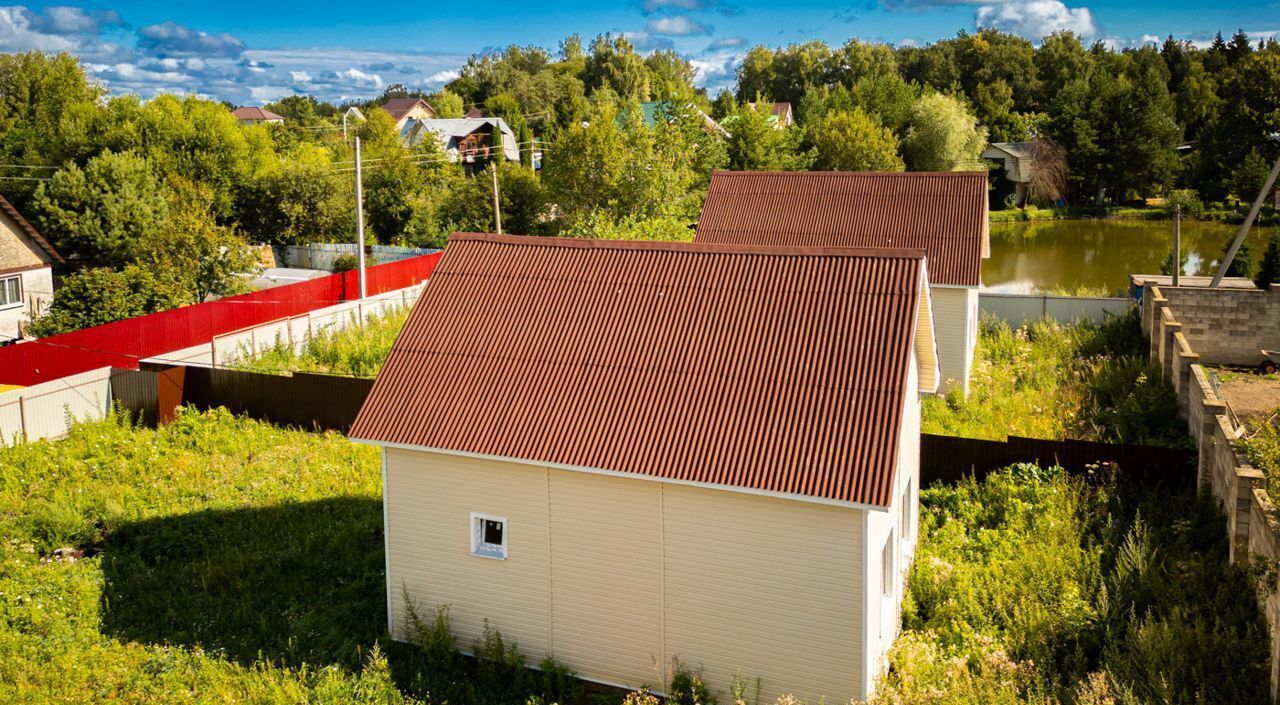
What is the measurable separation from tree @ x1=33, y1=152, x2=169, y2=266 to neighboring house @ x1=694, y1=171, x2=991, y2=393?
971 inches

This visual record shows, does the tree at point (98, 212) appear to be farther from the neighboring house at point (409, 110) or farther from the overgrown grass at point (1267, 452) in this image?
the neighboring house at point (409, 110)

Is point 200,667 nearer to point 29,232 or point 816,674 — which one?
point 816,674

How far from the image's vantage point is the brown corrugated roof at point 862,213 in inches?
891

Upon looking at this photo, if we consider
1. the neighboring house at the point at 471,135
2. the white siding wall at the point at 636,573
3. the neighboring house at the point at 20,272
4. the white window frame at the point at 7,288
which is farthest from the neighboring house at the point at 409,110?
the white siding wall at the point at 636,573

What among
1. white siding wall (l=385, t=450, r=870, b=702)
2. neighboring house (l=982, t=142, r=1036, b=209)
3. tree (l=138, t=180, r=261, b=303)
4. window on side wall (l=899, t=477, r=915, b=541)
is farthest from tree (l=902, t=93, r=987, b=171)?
white siding wall (l=385, t=450, r=870, b=702)

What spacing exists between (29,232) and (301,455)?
19.1 metres

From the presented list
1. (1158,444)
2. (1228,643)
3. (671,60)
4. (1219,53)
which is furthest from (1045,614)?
(671,60)

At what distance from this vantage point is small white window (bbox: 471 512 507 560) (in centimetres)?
1166

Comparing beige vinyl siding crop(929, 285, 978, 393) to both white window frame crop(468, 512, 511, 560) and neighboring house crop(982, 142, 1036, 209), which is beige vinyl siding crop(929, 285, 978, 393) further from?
neighboring house crop(982, 142, 1036, 209)

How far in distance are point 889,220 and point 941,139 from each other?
150 ft

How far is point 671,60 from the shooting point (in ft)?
356

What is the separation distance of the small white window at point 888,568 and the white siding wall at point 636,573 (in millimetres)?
1407

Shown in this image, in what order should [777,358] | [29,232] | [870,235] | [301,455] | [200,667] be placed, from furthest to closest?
1. [29,232]
2. [870,235]
3. [301,455]
4. [200,667]
5. [777,358]

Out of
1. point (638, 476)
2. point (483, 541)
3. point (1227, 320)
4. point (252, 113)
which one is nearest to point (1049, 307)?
point (1227, 320)
